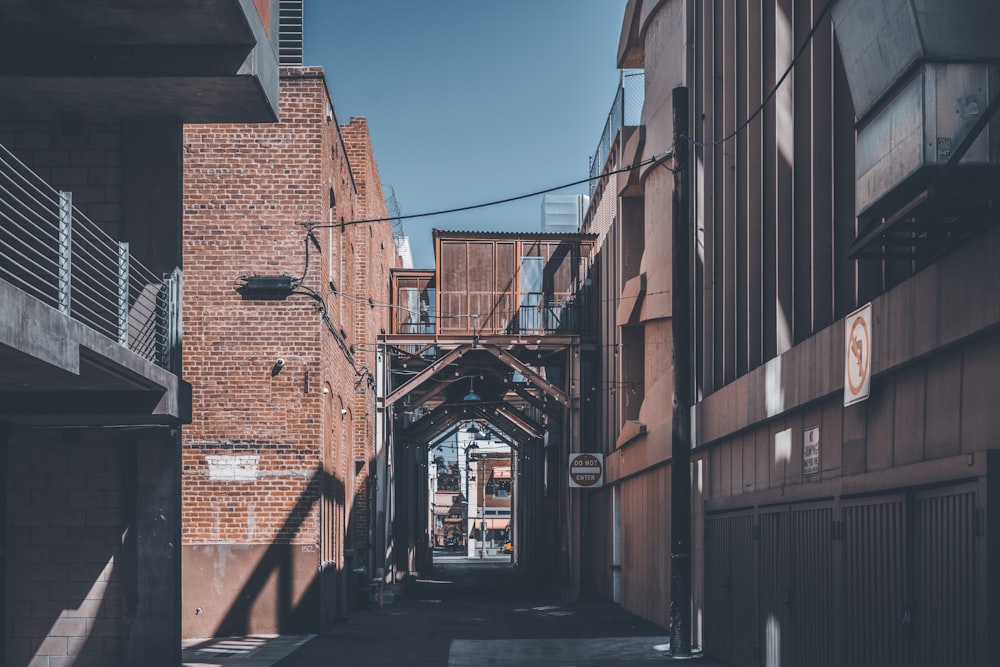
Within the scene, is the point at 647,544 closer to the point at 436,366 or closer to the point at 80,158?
the point at 436,366

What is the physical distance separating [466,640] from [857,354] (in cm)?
1050

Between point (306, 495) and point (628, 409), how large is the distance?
28.6ft

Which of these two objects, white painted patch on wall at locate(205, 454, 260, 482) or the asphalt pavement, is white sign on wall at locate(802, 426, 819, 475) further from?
white painted patch on wall at locate(205, 454, 260, 482)

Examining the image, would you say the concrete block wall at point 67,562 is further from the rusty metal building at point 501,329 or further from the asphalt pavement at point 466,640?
the rusty metal building at point 501,329

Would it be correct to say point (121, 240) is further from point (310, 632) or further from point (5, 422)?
point (310, 632)

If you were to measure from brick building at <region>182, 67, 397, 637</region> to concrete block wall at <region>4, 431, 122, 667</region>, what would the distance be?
4443 mm

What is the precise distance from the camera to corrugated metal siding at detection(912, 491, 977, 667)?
780 cm

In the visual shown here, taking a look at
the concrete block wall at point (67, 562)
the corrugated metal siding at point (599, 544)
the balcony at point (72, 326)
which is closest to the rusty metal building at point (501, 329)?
the corrugated metal siding at point (599, 544)

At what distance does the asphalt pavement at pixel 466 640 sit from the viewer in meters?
15.8

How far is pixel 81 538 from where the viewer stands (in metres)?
14.1

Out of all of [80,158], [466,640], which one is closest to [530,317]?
[466,640]

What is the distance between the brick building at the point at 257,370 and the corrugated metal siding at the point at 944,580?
11.6 m

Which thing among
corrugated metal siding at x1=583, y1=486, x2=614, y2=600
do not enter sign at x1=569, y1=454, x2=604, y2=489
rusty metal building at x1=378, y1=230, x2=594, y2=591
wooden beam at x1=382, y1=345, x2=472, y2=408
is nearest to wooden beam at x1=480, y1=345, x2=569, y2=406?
rusty metal building at x1=378, y1=230, x2=594, y2=591

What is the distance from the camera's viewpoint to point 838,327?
1065cm
